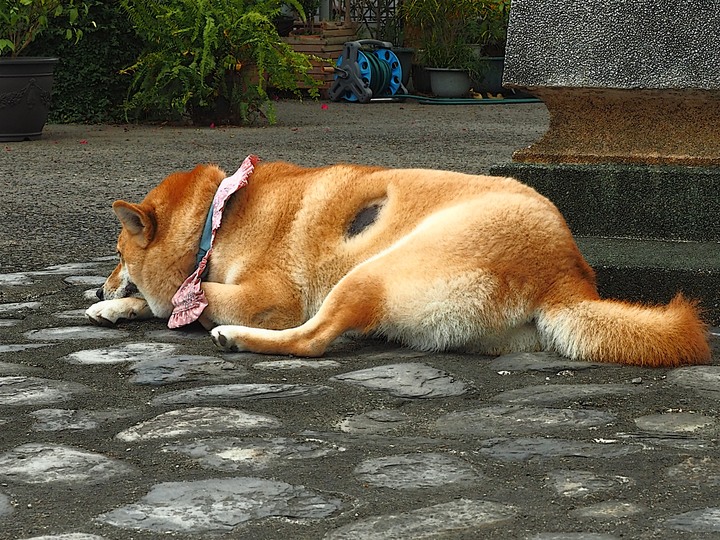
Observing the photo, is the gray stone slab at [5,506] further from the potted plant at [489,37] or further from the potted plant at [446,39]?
the potted plant at [489,37]

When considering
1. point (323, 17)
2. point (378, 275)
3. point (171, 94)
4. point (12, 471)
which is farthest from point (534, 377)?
point (323, 17)

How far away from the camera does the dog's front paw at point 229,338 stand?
151 inches

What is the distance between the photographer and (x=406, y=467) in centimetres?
268

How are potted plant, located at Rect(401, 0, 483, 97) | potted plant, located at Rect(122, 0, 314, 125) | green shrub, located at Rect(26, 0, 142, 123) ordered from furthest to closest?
potted plant, located at Rect(401, 0, 483, 97) → green shrub, located at Rect(26, 0, 142, 123) → potted plant, located at Rect(122, 0, 314, 125)

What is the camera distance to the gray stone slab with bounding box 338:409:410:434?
2998mm

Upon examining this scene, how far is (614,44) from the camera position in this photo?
4.82 m

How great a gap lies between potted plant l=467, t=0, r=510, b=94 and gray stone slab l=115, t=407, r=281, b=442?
13.3 metres

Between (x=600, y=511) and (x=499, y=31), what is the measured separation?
561 inches

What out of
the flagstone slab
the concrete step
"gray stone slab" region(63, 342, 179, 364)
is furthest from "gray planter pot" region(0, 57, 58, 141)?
the concrete step

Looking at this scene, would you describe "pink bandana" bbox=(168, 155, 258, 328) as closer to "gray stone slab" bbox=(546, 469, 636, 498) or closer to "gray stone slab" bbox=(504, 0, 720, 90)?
"gray stone slab" bbox=(504, 0, 720, 90)

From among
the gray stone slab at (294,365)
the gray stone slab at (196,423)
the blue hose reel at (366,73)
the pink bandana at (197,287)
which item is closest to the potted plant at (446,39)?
the blue hose reel at (366,73)

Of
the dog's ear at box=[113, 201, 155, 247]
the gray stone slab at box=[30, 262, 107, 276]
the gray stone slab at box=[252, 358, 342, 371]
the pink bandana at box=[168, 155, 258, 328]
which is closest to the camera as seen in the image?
the gray stone slab at box=[252, 358, 342, 371]

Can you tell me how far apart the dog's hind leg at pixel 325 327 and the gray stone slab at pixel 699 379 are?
94 centimetres

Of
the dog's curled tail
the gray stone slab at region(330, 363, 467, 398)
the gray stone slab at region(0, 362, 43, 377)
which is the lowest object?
the gray stone slab at region(0, 362, 43, 377)
